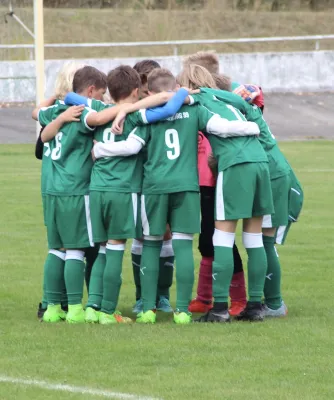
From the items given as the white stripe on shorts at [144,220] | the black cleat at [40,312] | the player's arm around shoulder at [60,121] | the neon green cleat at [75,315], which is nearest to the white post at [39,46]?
the black cleat at [40,312]

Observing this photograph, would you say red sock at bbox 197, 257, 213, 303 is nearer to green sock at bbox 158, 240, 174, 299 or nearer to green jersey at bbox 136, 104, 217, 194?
green sock at bbox 158, 240, 174, 299

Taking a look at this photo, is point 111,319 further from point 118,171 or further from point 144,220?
point 118,171

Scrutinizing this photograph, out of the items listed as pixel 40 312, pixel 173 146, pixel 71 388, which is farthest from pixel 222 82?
pixel 71 388

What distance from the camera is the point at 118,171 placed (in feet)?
24.8

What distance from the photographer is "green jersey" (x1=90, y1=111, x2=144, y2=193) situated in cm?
753

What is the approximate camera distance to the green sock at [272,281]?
8031 millimetres

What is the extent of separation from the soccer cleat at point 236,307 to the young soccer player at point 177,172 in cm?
67

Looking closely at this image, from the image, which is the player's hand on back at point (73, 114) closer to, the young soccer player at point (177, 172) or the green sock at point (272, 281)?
the young soccer player at point (177, 172)

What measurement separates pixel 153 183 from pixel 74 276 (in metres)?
0.91

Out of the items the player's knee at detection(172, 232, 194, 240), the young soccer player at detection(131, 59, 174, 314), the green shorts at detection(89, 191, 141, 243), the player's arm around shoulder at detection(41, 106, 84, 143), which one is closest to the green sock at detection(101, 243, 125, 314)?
the green shorts at detection(89, 191, 141, 243)

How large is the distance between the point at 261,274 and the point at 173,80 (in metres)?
1.51

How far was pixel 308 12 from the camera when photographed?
4234 centimetres

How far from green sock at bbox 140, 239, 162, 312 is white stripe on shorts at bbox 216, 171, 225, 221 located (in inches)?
19.0

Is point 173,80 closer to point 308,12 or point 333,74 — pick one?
point 333,74
